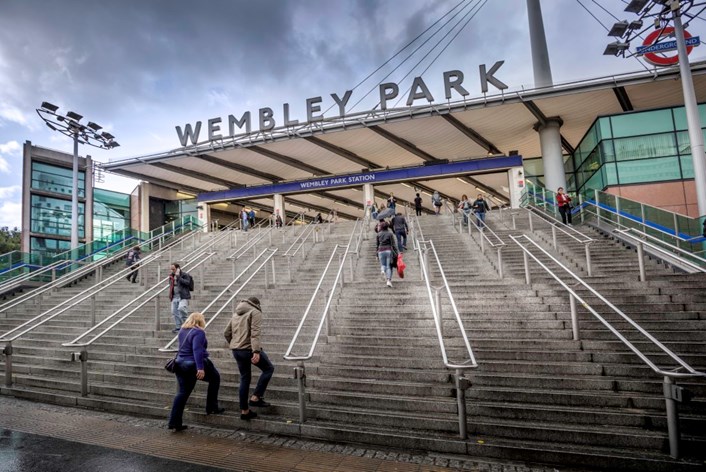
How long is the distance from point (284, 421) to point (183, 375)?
54.8 inches

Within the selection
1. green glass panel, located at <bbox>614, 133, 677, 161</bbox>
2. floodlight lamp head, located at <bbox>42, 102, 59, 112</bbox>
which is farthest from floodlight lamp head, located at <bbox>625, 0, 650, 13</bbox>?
floodlight lamp head, located at <bbox>42, 102, 59, 112</bbox>

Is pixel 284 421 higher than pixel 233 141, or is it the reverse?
pixel 233 141

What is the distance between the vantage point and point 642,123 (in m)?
15.5

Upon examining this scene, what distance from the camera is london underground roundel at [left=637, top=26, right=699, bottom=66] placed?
1430 centimetres

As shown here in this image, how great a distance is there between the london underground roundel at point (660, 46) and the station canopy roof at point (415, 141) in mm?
602

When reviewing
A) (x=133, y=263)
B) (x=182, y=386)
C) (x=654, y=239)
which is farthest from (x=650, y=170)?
(x=133, y=263)

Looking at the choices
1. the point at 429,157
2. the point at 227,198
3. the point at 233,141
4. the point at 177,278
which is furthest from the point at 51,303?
the point at 429,157

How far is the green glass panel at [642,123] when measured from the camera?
15305 millimetres

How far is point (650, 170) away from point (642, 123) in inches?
74.0

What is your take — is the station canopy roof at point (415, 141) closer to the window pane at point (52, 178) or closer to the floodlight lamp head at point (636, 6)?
the floodlight lamp head at point (636, 6)

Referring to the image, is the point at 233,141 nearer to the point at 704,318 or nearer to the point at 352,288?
the point at 352,288

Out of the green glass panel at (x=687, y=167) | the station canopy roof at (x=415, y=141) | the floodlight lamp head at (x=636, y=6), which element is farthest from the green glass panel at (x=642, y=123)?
the floodlight lamp head at (x=636, y=6)

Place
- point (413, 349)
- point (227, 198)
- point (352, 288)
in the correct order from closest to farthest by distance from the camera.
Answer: point (413, 349)
point (352, 288)
point (227, 198)

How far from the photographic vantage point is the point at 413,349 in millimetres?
6297
